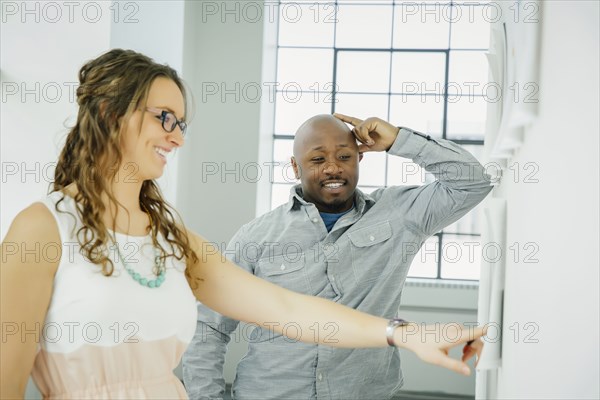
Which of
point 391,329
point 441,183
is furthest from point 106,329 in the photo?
point 441,183

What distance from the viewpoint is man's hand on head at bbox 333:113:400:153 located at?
7.11ft

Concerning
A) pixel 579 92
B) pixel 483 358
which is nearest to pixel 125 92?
pixel 579 92

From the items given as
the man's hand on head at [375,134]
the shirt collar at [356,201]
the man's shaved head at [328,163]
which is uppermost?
the man's hand on head at [375,134]

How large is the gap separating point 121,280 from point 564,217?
74 centimetres

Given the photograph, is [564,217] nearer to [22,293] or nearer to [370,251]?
[22,293]

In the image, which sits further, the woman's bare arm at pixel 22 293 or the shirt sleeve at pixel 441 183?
the shirt sleeve at pixel 441 183

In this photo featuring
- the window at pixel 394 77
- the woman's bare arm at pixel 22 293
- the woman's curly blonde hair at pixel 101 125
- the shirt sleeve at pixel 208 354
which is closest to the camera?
the woman's bare arm at pixel 22 293

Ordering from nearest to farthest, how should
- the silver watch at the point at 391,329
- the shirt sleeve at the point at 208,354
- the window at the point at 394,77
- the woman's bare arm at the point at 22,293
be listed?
the woman's bare arm at the point at 22,293 < the silver watch at the point at 391,329 < the shirt sleeve at the point at 208,354 < the window at the point at 394,77

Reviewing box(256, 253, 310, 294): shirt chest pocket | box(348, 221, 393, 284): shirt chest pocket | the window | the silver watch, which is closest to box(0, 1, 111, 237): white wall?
box(256, 253, 310, 294): shirt chest pocket

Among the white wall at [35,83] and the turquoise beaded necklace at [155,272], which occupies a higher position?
the white wall at [35,83]

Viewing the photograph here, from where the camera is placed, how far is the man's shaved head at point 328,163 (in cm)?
212

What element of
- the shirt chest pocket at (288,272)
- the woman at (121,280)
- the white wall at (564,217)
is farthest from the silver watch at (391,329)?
the shirt chest pocket at (288,272)

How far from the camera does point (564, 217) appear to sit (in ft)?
3.52

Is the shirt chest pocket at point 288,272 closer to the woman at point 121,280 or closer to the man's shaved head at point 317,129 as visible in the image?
the man's shaved head at point 317,129
